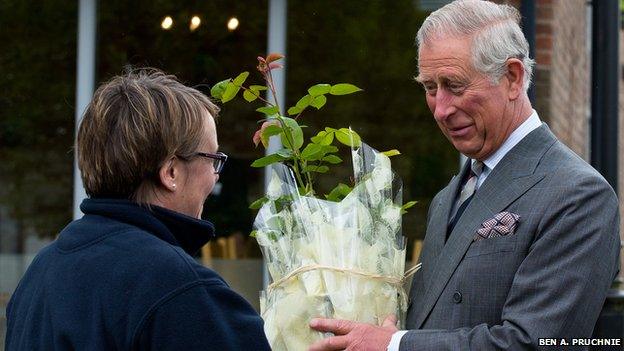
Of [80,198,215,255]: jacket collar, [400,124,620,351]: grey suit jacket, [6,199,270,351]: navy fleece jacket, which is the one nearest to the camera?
[6,199,270,351]: navy fleece jacket

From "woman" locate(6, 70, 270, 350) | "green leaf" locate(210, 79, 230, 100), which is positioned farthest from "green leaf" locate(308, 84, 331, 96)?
Result: "woman" locate(6, 70, 270, 350)

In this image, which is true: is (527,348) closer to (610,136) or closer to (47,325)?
(47,325)

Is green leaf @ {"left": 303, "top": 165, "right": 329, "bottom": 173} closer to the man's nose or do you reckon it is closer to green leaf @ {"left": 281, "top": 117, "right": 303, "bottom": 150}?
green leaf @ {"left": 281, "top": 117, "right": 303, "bottom": 150}

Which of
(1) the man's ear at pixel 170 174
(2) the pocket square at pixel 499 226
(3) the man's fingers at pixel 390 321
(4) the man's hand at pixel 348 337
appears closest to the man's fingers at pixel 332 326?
(4) the man's hand at pixel 348 337

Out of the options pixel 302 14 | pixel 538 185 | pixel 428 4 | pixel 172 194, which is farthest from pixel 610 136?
pixel 172 194

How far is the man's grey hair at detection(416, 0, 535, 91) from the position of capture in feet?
8.14

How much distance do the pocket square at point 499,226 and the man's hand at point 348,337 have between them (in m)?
0.33

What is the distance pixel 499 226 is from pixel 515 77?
39cm

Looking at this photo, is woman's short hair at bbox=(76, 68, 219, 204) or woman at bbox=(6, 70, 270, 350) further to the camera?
woman's short hair at bbox=(76, 68, 219, 204)

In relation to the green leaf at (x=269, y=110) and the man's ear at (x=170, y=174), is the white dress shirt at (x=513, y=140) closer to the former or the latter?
the green leaf at (x=269, y=110)

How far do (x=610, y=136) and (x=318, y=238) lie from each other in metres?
3.28

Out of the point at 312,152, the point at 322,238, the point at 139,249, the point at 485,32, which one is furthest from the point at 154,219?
the point at 485,32

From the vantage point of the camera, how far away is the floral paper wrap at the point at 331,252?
7.73 feet

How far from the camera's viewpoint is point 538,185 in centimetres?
241
